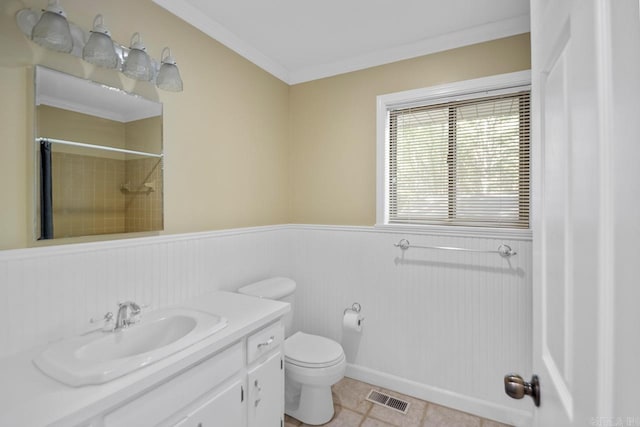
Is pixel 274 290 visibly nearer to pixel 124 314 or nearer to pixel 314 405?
pixel 314 405

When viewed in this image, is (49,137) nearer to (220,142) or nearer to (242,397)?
(220,142)

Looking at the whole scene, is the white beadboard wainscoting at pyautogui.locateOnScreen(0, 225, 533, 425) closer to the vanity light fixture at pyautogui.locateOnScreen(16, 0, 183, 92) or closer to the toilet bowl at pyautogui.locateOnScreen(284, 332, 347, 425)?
the toilet bowl at pyautogui.locateOnScreen(284, 332, 347, 425)

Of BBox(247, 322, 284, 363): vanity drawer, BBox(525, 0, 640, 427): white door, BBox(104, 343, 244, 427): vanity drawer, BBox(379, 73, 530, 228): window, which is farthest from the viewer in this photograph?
BBox(379, 73, 530, 228): window

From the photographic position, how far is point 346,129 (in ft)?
8.17

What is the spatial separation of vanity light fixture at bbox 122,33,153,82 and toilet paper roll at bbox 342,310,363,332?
1965 millimetres

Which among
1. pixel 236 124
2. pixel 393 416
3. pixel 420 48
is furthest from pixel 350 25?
pixel 393 416

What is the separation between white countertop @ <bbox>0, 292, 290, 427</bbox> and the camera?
0.81 m

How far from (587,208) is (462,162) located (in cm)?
185

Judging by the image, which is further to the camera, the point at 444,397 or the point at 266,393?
the point at 444,397

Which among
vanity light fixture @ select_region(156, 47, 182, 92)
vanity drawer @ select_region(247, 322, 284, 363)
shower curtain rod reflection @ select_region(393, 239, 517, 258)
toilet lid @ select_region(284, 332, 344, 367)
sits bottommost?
toilet lid @ select_region(284, 332, 344, 367)

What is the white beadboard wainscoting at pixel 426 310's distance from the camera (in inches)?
75.9

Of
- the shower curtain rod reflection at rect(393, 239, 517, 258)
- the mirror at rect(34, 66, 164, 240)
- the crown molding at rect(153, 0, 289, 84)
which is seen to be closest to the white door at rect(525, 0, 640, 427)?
the shower curtain rod reflection at rect(393, 239, 517, 258)

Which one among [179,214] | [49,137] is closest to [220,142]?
[179,214]

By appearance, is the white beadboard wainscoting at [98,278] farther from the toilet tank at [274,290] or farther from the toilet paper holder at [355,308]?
the toilet paper holder at [355,308]
